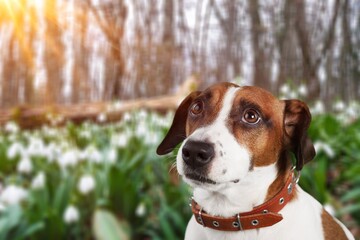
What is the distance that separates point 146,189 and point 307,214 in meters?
2.54

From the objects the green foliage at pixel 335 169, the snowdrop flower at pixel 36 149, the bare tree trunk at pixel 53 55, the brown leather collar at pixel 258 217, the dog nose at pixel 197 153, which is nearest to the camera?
the dog nose at pixel 197 153

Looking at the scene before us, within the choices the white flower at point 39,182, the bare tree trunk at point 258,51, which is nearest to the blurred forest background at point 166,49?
the bare tree trunk at point 258,51

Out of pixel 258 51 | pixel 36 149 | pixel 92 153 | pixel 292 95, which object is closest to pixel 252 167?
pixel 92 153

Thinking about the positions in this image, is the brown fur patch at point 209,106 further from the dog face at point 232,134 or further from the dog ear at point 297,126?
the dog ear at point 297,126

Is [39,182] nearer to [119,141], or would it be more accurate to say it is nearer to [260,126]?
[119,141]

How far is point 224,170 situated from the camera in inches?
50.8

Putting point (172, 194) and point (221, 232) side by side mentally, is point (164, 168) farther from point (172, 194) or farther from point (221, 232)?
point (221, 232)

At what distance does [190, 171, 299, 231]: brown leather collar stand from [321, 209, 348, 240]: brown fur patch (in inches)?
7.9

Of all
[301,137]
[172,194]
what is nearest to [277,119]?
[301,137]

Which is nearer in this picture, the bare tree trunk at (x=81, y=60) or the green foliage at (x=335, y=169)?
the green foliage at (x=335, y=169)

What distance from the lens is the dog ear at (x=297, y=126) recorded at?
144 centimetres

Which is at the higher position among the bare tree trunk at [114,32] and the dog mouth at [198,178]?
the dog mouth at [198,178]

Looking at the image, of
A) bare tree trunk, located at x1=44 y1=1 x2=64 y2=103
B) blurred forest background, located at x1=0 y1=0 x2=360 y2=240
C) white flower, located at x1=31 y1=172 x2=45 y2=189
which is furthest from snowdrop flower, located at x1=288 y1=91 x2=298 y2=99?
bare tree trunk, located at x1=44 y1=1 x2=64 y2=103

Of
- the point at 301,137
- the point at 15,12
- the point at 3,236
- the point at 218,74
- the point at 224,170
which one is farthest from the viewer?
the point at 15,12
